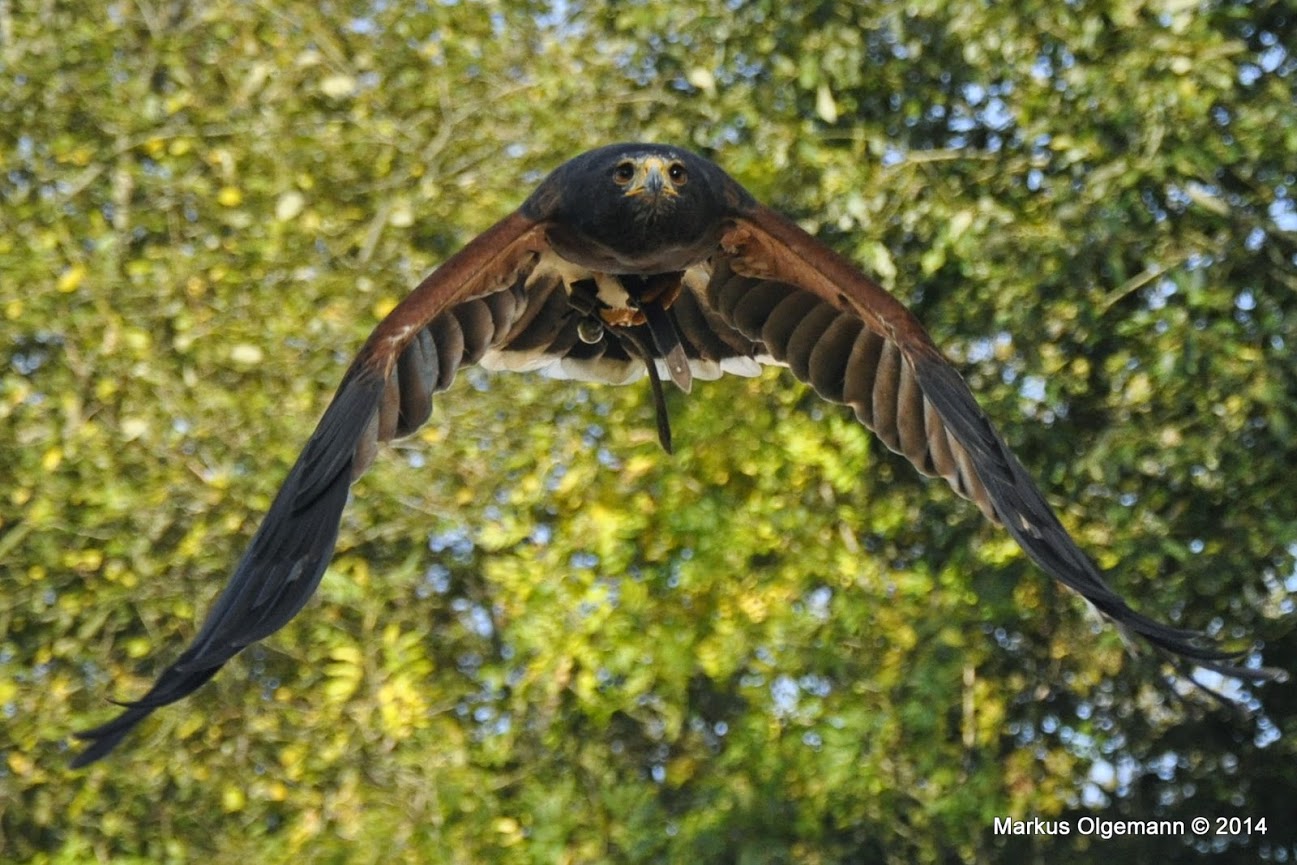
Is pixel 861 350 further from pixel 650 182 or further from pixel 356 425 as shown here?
pixel 356 425

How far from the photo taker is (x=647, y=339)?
6.19m

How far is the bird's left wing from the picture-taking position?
432 cm

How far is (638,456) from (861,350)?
8.52 ft

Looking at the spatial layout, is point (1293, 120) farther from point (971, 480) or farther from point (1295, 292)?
point (971, 480)

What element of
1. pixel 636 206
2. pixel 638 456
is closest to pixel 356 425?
pixel 636 206

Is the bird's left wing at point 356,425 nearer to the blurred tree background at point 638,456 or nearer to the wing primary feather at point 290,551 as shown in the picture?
the wing primary feather at point 290,551

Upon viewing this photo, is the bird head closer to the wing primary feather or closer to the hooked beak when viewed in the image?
the hooked beak

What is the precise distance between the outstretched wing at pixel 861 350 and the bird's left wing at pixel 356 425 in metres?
Answer: 0.56

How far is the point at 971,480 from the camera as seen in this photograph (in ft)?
18.7

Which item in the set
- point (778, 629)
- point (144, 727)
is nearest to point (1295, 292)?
point (778, 629)

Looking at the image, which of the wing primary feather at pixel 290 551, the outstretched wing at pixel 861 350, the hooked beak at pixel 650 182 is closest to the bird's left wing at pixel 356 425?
the wing primary feather at pixel 290 551

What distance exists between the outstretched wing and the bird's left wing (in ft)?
1.85

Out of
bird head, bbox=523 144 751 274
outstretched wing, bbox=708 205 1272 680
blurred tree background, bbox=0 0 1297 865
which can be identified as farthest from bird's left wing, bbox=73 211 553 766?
blurred tree background, bbox=0 0 1297 865

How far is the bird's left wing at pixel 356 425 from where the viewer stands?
4324 mm
